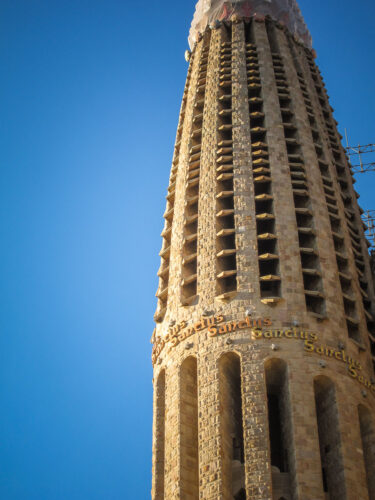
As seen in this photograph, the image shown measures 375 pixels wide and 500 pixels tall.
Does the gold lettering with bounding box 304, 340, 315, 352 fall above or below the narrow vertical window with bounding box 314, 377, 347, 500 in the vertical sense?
above

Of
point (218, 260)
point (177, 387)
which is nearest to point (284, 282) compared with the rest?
point (218, 260)

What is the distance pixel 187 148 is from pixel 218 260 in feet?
40.4

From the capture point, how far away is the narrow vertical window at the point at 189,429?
4853 centimetres

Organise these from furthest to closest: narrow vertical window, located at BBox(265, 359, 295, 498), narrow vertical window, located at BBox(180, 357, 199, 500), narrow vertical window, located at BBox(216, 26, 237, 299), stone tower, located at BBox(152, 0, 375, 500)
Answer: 1. narrow vertical window, located at BBox(216, 26, 237, 299)
2. narrow vertical window, located at BBox(180, 357, 199, 500)
3. stone tower, located at BBox(152, 0, 375, 500)
4. narrow vertical window, located at BBox(265, 359, 295, 498)

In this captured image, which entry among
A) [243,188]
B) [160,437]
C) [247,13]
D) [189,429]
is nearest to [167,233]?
[243,188]

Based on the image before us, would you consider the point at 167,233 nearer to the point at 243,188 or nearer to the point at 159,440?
the point at 243,188

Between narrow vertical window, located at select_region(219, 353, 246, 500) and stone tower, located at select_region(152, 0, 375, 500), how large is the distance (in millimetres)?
79

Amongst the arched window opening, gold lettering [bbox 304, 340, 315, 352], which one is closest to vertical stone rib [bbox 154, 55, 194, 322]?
gold lettering [bbox 304, 340, 315, 352]

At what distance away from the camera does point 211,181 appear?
201 feet

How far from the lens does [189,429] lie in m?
50.5

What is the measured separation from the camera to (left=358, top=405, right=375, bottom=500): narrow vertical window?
161ft

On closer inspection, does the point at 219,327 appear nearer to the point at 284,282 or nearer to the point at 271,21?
the point at 284,282

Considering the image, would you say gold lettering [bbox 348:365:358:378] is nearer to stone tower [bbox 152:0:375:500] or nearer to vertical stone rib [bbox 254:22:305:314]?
stone tower [bbox 152:0:375:500]

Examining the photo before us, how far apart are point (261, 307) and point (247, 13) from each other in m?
31.0
